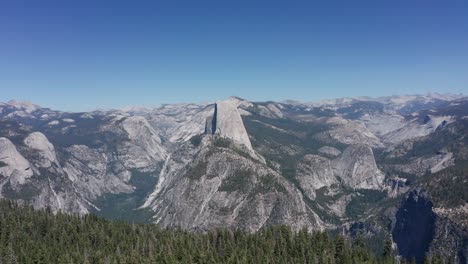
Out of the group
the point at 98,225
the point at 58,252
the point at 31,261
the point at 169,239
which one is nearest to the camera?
the point at 31,261

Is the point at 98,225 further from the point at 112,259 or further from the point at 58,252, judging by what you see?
the point at 112,259

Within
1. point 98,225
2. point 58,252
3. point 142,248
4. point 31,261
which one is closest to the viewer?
point 31,261

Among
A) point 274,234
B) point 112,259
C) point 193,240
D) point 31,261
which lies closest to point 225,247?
point 193,240

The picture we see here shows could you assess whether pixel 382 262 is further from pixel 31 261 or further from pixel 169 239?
pixel 31 261

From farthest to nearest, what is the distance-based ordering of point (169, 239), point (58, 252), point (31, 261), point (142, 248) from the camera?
point (169, 239), point (142, 248), point (58, 252), point (31, 261)

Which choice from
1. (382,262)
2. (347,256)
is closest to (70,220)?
(347,256)

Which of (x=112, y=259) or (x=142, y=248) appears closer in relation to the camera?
(x=112, y=259)
